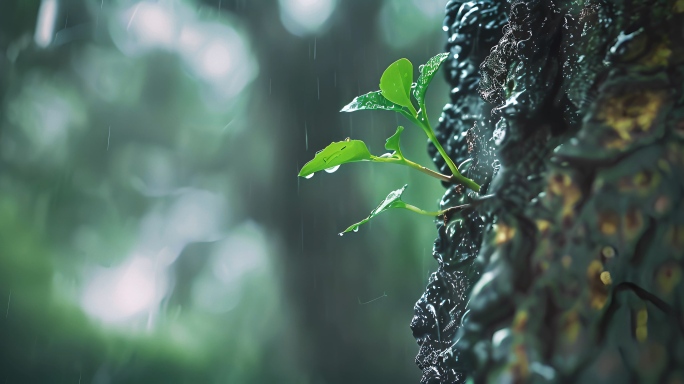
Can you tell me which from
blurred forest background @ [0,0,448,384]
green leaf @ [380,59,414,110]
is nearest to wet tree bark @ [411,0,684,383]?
green leaf @ [380,59,414,110]

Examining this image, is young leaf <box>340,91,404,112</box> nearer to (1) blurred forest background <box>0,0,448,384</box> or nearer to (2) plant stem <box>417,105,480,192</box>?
(2) plant stem <box>417,105,480,192</box>

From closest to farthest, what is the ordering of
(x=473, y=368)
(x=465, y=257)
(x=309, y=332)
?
(x=473, y=368)
(x=465, y=257)
(x=309, y=332)

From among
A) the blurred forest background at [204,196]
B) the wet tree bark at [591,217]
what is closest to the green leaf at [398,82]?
the wet tree bark at [591,217]

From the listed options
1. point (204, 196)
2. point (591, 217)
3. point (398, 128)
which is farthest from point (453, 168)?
point (204, 196)

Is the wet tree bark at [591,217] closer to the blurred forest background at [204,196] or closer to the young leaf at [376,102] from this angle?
the young leaf at [376,102]

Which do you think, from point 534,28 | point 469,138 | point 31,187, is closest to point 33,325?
point 31,187

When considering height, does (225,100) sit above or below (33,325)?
above

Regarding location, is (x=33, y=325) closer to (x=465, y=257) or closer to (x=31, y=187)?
(x=31, y=187)
